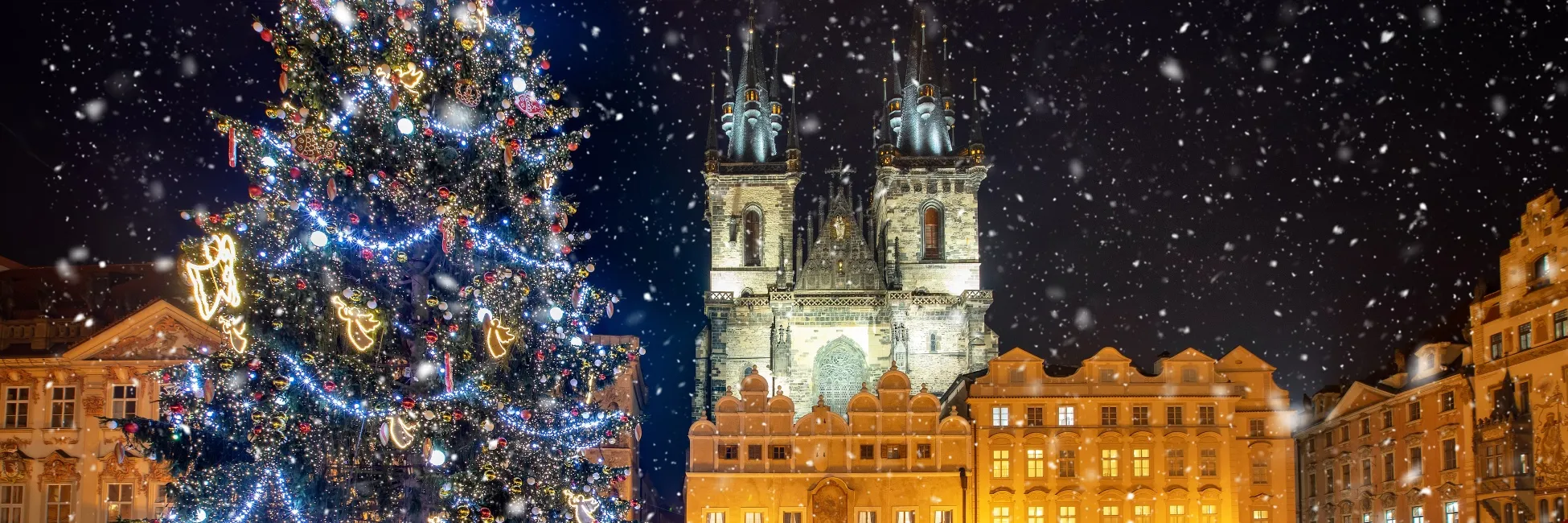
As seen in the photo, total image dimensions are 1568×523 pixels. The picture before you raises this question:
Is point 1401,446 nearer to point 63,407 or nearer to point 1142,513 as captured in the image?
point 1142,513

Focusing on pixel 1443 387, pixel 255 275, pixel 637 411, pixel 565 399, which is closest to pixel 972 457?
pixel 1443 387

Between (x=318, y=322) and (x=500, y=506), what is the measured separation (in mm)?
2960

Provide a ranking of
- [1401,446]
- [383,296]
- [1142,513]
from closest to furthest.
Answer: [383,296], [1401,446], [1142,513]

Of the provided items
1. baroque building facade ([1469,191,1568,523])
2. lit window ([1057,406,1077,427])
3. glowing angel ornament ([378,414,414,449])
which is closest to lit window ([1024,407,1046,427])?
lit window ([1057,406,1077,427])

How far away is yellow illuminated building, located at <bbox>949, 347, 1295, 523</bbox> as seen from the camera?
138 ft

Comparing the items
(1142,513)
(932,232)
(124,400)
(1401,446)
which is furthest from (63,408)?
(932,232)

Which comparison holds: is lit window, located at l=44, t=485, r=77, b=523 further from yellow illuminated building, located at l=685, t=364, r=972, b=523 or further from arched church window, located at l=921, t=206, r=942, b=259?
arched church window, located at l=921, t=206, r=942, b=259

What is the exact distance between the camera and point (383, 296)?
16.3 metres

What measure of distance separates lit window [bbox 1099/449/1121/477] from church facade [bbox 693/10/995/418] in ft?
56.2

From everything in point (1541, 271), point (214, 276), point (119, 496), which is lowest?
point (119, 496)

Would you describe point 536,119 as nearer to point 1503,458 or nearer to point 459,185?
point 459,185

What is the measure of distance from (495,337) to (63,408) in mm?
23222

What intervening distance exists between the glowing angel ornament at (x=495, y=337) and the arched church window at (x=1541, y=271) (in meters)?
29.4

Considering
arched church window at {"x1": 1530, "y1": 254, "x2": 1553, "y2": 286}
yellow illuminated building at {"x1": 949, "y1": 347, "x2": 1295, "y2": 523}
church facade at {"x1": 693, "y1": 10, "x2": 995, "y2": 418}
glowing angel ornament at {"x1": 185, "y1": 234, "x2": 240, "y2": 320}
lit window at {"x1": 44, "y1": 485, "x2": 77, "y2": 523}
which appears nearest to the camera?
glowing angel ornament at {"x1": 185, "y1": 234, "x2": 240, "y2": 320}
